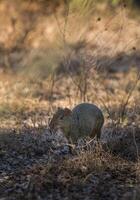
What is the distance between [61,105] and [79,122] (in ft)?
9.80

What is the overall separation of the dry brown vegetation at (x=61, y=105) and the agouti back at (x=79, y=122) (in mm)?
171

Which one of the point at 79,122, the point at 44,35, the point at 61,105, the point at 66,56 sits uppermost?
the point at 44,35

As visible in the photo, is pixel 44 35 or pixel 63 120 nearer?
pixel 63 120

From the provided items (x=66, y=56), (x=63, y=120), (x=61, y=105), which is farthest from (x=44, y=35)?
(x=63, y=120)

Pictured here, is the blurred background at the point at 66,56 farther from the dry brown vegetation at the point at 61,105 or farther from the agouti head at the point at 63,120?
the agouti head at the point at 63,120

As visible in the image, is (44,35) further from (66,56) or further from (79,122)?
(79,122)

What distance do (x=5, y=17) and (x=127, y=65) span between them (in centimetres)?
320

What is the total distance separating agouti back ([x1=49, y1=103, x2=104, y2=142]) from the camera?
20.9 ft

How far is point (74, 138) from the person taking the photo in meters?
6.41

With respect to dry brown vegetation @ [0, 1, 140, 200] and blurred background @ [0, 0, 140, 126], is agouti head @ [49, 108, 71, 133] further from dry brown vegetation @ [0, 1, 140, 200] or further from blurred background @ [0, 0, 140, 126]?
blurred background @ [0, 0, 140, 126]

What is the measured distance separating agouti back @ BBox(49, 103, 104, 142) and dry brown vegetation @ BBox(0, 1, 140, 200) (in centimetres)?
17

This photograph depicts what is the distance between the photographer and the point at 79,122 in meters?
6.38

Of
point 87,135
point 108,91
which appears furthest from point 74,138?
point 108,91

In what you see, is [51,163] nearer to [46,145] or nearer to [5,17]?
[46,145]
